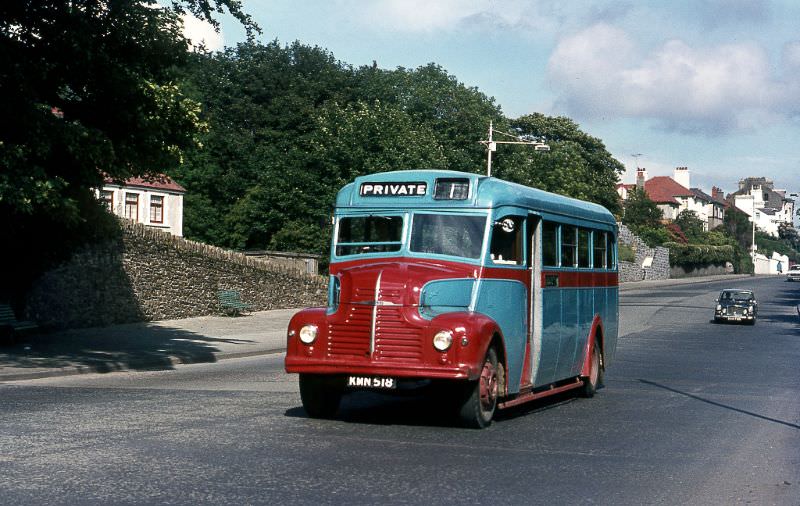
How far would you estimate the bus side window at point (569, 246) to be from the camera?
14742mm

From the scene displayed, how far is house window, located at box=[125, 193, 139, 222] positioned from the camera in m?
59.9

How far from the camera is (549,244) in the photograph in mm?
14125

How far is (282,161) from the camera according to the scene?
203ft

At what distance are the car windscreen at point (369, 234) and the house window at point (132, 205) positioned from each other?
48.5 metres

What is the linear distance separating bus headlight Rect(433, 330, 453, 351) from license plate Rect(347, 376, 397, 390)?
0.64 metres

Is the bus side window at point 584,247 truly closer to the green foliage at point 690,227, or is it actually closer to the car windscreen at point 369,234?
the car windscreen at point 369,234

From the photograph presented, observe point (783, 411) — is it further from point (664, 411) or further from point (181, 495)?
point (181, 495)

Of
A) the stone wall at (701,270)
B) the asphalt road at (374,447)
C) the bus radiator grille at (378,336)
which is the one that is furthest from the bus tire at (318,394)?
the stone wall at (701,270)

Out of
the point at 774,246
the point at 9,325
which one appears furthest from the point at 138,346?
the point at 774,246

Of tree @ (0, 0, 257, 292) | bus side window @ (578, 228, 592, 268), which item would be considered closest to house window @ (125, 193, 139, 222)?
tree @ (0, 0, 257, 292)

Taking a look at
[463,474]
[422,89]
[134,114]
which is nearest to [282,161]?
[422,89]

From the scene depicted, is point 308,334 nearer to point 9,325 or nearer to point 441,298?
point 441,298

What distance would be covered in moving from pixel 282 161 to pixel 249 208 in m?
4.08

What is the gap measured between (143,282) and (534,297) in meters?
19.0
